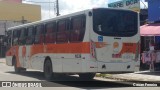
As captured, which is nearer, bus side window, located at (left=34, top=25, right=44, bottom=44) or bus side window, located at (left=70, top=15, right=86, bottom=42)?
bus side window, located at (left=70, top=15, right=86, bottom=42)

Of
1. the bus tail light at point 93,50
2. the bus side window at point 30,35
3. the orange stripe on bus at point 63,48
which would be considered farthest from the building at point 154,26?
the bus tail light at point 93,50

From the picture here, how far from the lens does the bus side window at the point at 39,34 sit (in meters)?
19.6

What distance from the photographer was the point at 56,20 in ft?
59.1

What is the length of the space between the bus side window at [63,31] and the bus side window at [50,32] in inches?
19.3

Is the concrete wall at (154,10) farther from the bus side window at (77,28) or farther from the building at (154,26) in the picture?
the bus side window at (77,28)

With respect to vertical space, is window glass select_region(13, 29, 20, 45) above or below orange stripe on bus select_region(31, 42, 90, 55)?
above

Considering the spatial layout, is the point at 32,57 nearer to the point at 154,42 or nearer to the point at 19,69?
the point at 19,69

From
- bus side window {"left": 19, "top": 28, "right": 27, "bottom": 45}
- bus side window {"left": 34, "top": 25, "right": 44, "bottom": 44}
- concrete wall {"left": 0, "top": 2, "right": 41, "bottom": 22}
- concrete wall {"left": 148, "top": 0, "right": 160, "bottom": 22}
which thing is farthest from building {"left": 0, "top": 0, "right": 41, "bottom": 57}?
→ bus side window {"left": 34, "top": 25, "right": 44, "bottom": 44}

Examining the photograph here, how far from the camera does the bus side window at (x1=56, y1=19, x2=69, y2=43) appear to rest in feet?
55.6

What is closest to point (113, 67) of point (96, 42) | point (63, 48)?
point (96, 42)

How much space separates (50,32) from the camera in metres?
18.6

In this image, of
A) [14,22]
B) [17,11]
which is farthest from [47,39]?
[17,11]

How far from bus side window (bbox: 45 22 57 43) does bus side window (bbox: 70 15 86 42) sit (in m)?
1.90

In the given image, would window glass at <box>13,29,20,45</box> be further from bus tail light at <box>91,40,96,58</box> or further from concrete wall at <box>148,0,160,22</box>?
bus tail light at <box>91,40,96,58</box>
